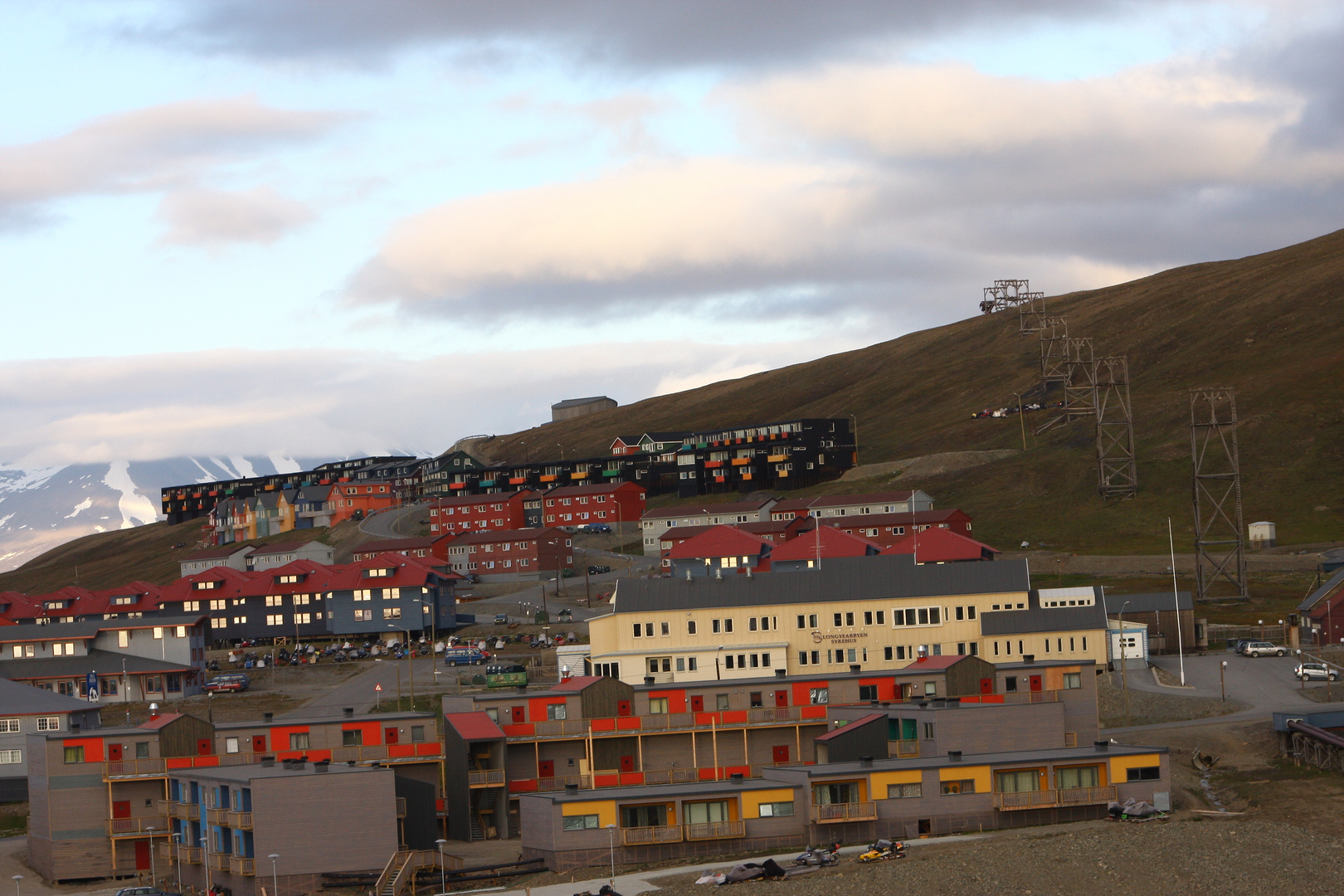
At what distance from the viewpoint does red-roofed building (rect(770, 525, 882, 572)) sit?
117500mm

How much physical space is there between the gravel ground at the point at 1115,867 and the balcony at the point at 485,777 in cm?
1833

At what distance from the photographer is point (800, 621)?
9362 cm

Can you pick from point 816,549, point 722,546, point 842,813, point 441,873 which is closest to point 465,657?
point 722,546

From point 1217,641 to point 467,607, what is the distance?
233 feet

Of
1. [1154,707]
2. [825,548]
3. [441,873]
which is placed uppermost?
[825,548]

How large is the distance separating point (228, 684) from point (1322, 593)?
74.1 m

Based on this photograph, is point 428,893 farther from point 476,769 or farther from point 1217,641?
point 1217,641

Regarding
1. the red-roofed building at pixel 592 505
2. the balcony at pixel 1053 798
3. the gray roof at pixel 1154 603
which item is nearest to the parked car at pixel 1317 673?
the gray roof at pixel 1154 603

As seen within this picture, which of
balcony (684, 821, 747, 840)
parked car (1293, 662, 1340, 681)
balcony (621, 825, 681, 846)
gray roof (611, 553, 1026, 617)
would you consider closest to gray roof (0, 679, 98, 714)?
gray roof (611, 553, 1026, 617)

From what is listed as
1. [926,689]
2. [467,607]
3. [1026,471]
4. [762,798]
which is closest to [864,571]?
[926,689]

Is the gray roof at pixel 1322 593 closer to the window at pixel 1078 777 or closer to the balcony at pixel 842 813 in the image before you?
the window at pixel 1078 777

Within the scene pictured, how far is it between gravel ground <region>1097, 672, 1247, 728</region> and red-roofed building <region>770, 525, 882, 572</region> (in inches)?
1471

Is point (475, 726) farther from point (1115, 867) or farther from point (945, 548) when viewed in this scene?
point (945, 548)

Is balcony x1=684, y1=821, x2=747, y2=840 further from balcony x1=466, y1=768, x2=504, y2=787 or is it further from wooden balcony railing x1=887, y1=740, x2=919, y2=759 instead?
balcony x1=466, y1=768, x2=504, y2=787
